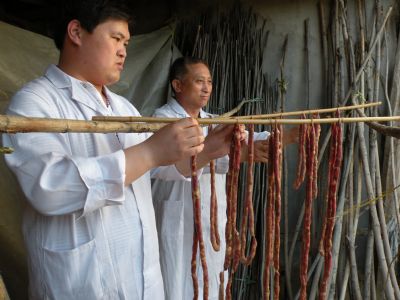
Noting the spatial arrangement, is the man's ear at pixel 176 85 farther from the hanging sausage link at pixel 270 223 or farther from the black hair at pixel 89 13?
the hanging sausage link at pixel 270 223

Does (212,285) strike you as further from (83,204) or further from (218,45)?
(218,45)

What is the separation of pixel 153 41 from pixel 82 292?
2025 millimetres

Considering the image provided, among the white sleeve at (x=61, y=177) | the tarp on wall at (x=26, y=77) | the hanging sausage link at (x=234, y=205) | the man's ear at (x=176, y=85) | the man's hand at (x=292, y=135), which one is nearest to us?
the white sleeve at (x=61, y=177)

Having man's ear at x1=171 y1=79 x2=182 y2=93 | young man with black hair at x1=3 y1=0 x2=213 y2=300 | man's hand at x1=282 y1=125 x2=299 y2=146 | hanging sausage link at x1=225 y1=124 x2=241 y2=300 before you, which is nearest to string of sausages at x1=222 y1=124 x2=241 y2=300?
hanging sausage link at x1=225 y1=124 x2=241 y2=300

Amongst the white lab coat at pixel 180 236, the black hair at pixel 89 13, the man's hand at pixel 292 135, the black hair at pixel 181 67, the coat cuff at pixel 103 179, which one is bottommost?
the white lab coat at pixel 180 236

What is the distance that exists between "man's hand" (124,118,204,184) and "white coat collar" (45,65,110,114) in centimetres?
29

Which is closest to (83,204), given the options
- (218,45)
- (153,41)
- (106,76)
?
(106,76)

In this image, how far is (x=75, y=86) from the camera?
4.65ft

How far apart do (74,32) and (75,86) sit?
0.55ft

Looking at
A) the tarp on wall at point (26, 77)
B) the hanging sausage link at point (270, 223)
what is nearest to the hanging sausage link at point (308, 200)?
the hanging sausage link at point (270, 223)

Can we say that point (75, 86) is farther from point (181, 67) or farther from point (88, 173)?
point (181, 67)

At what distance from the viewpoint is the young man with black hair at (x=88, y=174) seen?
118cm

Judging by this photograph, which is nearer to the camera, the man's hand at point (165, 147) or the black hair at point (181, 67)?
the man's hand at point (165, 147)

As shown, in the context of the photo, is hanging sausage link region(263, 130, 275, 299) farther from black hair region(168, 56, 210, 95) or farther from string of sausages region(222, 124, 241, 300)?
black hair region(168, 56, 210, 95)
